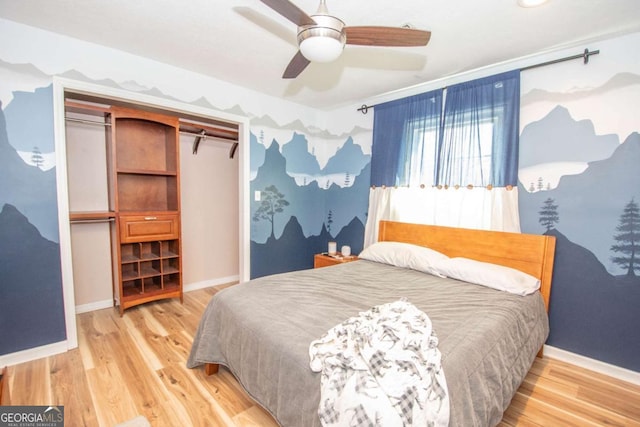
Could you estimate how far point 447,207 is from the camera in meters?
2.88

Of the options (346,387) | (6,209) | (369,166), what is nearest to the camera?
(346,387)

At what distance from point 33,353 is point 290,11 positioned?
3.04m

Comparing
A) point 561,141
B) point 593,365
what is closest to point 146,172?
point 561,141

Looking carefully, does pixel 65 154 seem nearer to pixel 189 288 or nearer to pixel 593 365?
pixel 189 288

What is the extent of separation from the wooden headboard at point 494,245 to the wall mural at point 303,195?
2.94 ft

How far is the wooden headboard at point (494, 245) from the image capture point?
2.29 m

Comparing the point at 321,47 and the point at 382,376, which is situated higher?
the point at 321,47

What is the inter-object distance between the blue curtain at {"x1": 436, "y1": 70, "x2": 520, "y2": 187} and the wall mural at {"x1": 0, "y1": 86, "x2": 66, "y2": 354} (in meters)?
3.41

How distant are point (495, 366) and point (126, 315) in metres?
3.32

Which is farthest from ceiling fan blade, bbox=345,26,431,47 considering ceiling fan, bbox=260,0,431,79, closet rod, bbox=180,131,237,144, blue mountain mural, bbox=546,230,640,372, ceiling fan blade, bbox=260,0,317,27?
closet rod, bbox=180,131,237,144

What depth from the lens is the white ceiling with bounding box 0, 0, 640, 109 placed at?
71.6 inches

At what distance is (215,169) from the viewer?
3.91 meters

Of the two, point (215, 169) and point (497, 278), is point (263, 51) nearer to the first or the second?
point (215, 169)

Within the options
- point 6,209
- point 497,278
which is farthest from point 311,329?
point 6,209
